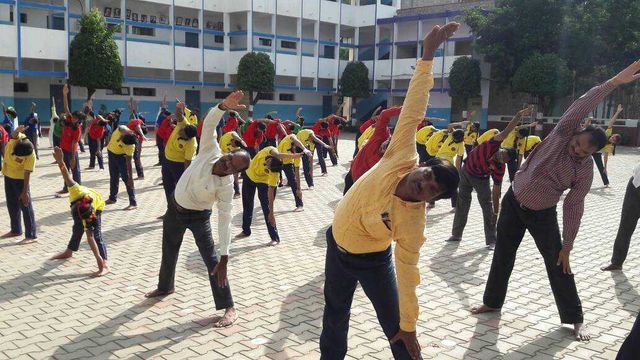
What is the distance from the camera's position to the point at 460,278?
6133mm

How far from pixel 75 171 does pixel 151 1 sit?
22773 mm

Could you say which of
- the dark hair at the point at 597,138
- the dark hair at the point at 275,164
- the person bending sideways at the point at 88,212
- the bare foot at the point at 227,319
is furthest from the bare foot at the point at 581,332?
the person bending sideways at the point at 88,212

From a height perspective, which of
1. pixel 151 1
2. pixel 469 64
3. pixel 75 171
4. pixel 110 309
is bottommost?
pixel 110 309

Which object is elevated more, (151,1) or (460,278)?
(151,1)

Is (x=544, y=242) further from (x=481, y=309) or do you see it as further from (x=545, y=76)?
(x=545, y=76)

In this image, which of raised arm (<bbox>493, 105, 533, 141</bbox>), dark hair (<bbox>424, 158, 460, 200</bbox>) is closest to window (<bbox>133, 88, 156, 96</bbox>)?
raised arm (<bbox>493, 105, 533, 141</bbox>)

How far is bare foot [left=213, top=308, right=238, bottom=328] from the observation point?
15.3 ft

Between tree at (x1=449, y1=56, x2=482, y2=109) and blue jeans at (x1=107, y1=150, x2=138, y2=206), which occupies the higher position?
tree at (x1=449, y1=56, x2=482, y2=109)

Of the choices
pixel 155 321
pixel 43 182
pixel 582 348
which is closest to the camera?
pixel 582 348

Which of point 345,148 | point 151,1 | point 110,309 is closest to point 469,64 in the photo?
point 345,148

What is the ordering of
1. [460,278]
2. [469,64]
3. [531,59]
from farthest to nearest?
[469,64], [531,59], [460,278]

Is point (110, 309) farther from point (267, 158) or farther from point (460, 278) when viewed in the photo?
point (460, 278)

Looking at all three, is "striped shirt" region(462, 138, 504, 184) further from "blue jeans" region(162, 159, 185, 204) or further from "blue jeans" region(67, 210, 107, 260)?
"blue jeans" region(67, 210, 107, 260)

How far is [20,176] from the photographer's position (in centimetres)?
700
